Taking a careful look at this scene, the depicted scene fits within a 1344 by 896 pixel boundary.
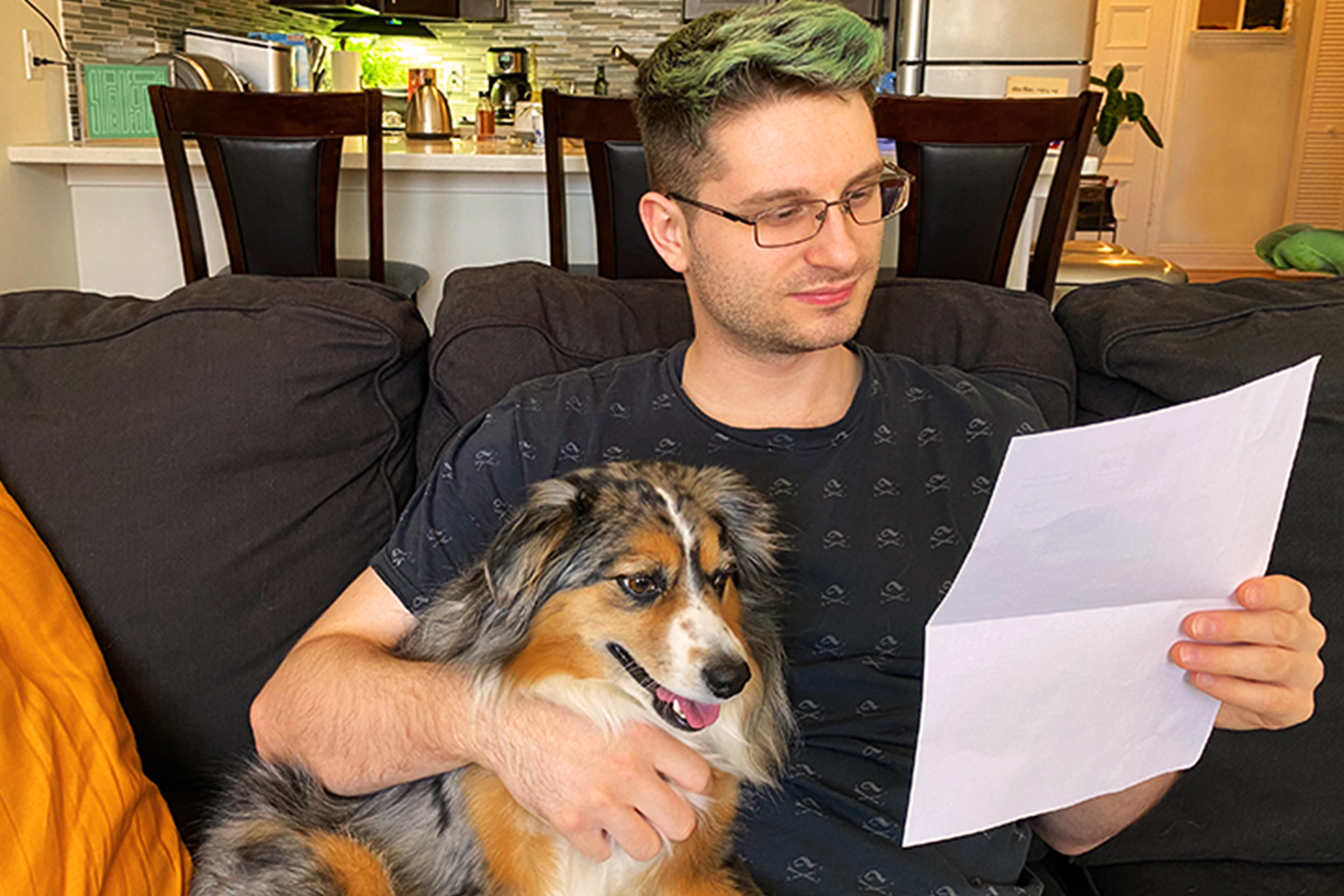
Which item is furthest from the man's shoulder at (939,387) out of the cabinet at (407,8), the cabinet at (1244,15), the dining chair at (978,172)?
the cabinet at (1244,15)

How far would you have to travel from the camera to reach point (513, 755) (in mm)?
1229

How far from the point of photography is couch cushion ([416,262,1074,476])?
1.74m

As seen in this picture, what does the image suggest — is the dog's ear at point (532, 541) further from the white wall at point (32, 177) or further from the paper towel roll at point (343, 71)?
the paper towel roll at point (343, 71)

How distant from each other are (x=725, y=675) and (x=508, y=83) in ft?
18.4

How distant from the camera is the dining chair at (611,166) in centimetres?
311

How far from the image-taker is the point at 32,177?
3793 millimetres

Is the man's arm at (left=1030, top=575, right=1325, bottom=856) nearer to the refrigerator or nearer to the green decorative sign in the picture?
the green decorative sign

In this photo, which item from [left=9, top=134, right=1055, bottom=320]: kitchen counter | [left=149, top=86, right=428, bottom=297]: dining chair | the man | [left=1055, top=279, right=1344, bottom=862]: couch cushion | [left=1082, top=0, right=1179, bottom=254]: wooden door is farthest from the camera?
[left=1082, top=0, right=1179, bottom=254]: wooden door

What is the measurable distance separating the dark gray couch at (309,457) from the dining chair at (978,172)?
4.41 ft

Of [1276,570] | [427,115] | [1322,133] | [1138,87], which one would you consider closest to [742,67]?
[1276,570]

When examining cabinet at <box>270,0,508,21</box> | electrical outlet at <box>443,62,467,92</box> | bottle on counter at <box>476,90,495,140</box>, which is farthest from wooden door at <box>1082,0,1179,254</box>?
bottle on counter at <box>476,90,495,140</box>

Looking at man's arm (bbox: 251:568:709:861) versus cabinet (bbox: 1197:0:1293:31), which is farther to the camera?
cabinet (bbox: 1197:0:1293:31)

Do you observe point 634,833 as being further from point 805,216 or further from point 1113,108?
point 1113,108

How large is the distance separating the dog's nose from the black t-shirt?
0.24 m
